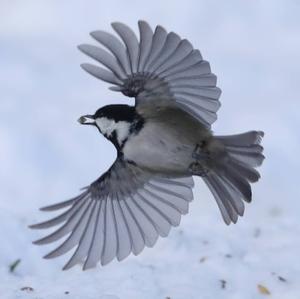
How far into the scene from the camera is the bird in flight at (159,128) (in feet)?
8.49

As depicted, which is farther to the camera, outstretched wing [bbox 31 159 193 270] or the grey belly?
outstretched wing [bbox 31 159 193 270]

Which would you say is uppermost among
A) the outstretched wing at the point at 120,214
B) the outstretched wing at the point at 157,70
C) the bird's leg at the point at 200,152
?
the outstretched wing at the point at 157,70

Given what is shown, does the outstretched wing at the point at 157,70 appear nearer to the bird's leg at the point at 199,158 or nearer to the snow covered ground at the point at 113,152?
the bird's leg at the point at 199,158

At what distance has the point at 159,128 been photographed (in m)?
2.66

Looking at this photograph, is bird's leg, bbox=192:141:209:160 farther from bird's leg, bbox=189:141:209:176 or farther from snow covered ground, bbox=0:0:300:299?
snow covered ground, bbox=0:0:300:299

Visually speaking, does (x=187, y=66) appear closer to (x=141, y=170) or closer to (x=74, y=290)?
(x=141, y=170)

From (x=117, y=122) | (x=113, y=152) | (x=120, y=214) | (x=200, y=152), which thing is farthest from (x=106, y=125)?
(x=113, y=152)

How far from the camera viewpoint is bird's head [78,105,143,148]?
2.62 meters

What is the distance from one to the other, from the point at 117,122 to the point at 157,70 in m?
0.16

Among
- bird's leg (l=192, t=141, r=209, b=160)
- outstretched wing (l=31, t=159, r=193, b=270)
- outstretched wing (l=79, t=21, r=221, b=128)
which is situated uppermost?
outstretched wing (l=79, t=21, r=221, b=128)

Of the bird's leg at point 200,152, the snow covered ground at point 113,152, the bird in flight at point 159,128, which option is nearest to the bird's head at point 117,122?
the bird in flight at point 159,128

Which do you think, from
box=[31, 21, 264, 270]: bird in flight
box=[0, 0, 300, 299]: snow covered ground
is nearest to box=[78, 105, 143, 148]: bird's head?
box=[31, 21, 264, 270]: bird in flight

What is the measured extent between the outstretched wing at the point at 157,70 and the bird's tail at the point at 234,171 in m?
0.09

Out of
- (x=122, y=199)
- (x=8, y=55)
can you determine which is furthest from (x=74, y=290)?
(x=8, y=55)
